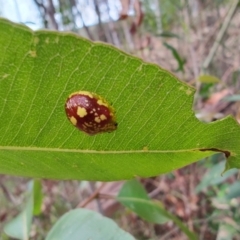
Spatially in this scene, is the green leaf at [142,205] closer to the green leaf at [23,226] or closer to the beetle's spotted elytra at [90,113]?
the green leaf at [23,226]

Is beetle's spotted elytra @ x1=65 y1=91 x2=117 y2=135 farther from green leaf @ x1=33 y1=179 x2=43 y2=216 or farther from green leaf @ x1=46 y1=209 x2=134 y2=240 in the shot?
green leaf @ x1=33 y1=179 x2=43 y2=216

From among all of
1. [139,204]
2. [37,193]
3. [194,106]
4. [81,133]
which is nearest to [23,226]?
[37,193]

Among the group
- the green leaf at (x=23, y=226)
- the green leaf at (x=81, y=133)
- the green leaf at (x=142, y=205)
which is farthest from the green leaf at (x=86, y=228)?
the green leaf at (x=142, y=205)

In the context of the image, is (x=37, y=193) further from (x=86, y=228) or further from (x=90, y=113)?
(x=90, y=113)

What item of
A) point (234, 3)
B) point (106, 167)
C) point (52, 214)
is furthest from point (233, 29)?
point (106, 167)

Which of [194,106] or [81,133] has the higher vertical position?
[81,133]

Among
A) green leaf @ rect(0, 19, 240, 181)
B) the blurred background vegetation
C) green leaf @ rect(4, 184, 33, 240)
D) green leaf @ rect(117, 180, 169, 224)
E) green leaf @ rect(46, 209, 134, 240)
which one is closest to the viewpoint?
green leaf @ rect(0, 19, 240, 181)

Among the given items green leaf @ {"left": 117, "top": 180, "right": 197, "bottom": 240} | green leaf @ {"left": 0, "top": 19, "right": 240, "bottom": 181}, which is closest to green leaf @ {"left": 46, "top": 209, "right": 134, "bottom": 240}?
green leaf @ {"left": 0, "top": 19, "right": 240, "bottom": 181}

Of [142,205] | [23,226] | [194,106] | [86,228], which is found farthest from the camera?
[194,106]

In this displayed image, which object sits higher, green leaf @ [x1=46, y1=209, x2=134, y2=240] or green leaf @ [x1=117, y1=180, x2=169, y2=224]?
green leaf @ [x1=46, y1=209, x2=134, y2=240]
